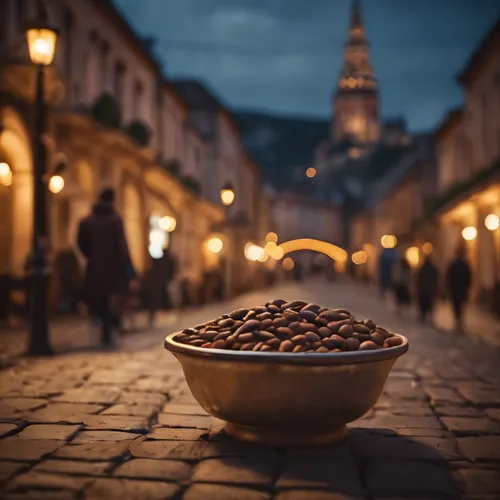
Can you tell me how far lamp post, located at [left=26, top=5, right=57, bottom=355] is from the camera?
847cm

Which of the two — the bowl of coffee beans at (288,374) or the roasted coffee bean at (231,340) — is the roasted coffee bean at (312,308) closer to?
the bowl of coffee beans at (288,374)

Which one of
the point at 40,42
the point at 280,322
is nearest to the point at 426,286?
the point at 40,42

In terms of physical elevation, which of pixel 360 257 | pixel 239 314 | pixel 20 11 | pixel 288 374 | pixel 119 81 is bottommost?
pixel 288 374

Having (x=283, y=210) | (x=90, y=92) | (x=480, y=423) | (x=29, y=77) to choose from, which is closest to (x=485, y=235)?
(x=90, y=92)

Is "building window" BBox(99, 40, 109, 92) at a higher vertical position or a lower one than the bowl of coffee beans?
higher

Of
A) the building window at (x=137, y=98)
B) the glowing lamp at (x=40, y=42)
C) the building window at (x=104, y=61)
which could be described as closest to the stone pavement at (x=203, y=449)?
the glowing lamp at (x=40, y=42)

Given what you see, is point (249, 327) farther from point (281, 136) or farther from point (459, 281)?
point (281, 136)

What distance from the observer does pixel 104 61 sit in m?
19.1

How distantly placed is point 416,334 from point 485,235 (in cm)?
1175

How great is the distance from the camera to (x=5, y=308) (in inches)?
497

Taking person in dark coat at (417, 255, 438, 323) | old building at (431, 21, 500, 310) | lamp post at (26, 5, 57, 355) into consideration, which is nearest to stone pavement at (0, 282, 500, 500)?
lamp post at (26, 5, 57, 355)

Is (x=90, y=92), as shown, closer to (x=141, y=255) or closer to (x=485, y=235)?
(x=141, y=255)

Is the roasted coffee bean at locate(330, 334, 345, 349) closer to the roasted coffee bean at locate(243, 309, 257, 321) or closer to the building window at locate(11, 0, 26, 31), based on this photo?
the roasted coffee bean at locate(243, 309, 257, 321)

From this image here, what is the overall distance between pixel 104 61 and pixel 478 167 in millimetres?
13445
